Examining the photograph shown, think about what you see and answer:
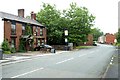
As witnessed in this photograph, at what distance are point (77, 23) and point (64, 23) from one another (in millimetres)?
3185

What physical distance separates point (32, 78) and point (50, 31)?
51.9 m

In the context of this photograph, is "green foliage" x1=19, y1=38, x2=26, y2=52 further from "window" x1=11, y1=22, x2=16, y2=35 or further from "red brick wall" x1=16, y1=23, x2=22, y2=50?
"window" x1=11, y1=22, x2=16, y2=35

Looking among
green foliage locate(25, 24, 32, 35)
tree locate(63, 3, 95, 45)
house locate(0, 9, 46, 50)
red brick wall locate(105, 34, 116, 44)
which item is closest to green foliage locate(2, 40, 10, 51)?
house locate(0, 9, 46, 50)

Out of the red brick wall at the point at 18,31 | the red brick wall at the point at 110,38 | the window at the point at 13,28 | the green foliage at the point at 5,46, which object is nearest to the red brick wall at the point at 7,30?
the window at the point at 13,28

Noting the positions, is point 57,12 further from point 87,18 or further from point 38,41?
point 38,41

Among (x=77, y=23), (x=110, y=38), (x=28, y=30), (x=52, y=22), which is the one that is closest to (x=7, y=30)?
(x=28, y=30)

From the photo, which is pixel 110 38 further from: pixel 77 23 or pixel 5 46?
pixel 5 46

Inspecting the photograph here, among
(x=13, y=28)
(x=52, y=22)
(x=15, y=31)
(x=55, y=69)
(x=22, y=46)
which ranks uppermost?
(x=52, y=22)

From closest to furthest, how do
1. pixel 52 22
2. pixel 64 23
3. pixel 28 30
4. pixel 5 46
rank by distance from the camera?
pixel 5 46 < pixel 28 30 < pixel 52 22 < pixel 64 23

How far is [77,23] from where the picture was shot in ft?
Answer: 225

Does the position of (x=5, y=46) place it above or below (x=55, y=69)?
above

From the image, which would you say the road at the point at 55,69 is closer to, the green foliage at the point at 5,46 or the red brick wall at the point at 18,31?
the green foliage at the point at 5,46

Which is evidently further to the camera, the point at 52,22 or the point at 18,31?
the point at 52,22

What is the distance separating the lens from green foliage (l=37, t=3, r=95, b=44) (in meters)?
65.2
